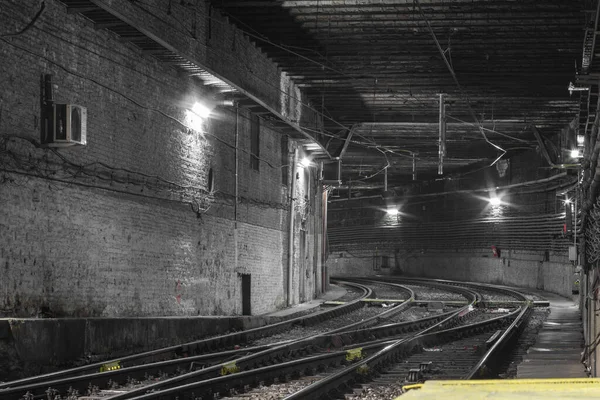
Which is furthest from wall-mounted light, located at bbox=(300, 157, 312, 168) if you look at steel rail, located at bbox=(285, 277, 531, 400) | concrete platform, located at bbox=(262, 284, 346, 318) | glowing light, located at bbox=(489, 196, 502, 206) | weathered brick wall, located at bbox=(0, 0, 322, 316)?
glowing light, located at bbox=(489, 196, 502, 206)

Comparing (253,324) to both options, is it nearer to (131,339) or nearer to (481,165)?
(131,339)

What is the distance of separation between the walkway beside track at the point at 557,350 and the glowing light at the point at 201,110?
7984 millimetres

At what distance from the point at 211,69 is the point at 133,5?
3.33 metres

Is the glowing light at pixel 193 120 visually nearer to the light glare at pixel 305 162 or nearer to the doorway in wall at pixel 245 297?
the doorway in wall at pixel 245 297

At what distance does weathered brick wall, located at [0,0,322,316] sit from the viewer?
12.6 metres

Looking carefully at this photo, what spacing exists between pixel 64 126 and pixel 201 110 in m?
6.63

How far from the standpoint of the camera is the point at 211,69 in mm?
18812

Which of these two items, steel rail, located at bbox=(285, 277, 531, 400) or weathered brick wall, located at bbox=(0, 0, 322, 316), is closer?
steel rail, located at bbox=(285, 277, 531, 400)

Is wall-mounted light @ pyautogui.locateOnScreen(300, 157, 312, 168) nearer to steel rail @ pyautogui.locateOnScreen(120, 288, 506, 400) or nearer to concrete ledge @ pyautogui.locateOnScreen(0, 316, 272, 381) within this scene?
concrete ledge @ pyautogui.locateOnScreen(0, 316, 272, 381)

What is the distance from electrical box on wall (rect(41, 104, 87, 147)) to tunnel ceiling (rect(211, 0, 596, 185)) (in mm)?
6149

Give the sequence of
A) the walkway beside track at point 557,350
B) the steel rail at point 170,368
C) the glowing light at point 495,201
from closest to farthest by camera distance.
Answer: the steel rail at point 170,368 < the walkway beside track at point 557,350 < the glowing light at point 495,201

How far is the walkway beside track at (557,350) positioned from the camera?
12.3 meters

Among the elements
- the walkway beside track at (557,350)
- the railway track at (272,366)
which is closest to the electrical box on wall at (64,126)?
the railway track at (272,366)

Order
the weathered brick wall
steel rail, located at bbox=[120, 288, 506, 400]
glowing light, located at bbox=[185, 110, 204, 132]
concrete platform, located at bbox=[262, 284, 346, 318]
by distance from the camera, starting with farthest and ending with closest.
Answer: concrete platform, located at bbox=[262, 284, 346, 318], glowing light, located at bbox=[185, 110, 204, 132], the weathered brick wall, steel rail, located at bbox=[120, 288, 506, 400]
